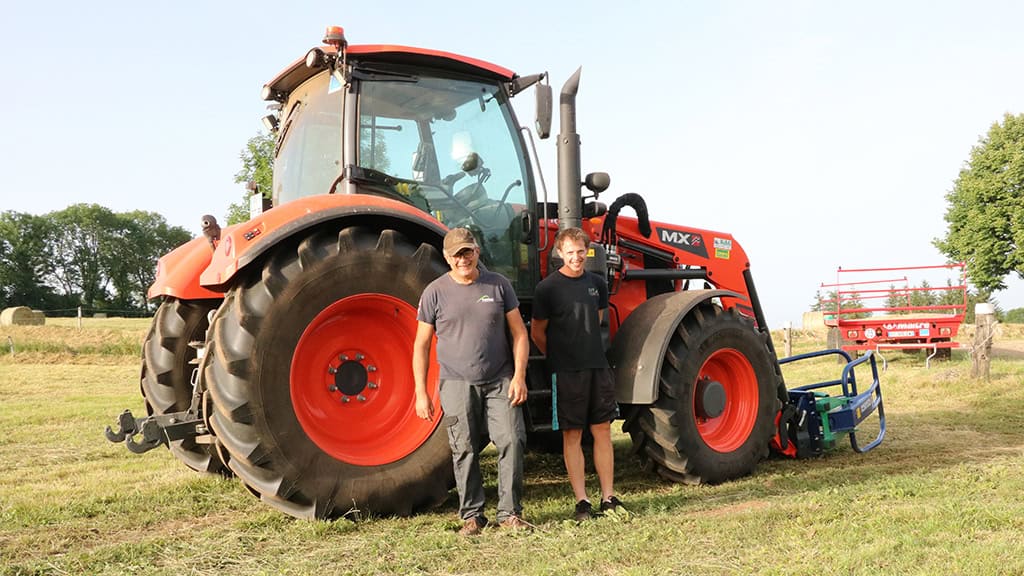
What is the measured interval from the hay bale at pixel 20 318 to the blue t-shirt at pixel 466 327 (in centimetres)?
2722

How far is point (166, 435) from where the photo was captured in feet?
14.0

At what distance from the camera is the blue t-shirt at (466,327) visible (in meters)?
4.10

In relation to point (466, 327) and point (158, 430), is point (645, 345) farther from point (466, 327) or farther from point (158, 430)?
point (158, 430)

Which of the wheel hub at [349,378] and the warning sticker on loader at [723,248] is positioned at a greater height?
the warning sticker on loader at [723,248]

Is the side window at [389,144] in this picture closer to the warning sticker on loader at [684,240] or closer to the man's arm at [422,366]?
the man's arm at [422,366]

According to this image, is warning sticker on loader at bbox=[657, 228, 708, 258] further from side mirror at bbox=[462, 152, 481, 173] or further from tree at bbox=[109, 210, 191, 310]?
tree at bbox=[109, 210, 191, 310]

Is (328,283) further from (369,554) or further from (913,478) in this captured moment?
(913,478)

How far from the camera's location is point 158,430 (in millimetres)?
4297

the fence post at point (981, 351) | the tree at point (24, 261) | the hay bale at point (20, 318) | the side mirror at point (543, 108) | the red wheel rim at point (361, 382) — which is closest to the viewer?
the red wheel rim at point (361, 382)

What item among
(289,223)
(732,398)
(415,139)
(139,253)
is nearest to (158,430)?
(289,223)

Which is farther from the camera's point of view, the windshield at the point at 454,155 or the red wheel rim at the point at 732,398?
the red wheel rim at the point at 732,398

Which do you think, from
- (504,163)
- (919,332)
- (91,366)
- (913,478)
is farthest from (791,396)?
(91,366)

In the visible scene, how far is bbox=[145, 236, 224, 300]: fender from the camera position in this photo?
5082mm

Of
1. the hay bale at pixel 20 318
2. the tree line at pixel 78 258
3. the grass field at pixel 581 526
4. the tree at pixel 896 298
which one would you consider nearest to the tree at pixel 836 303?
the tree at pixel 896 298
